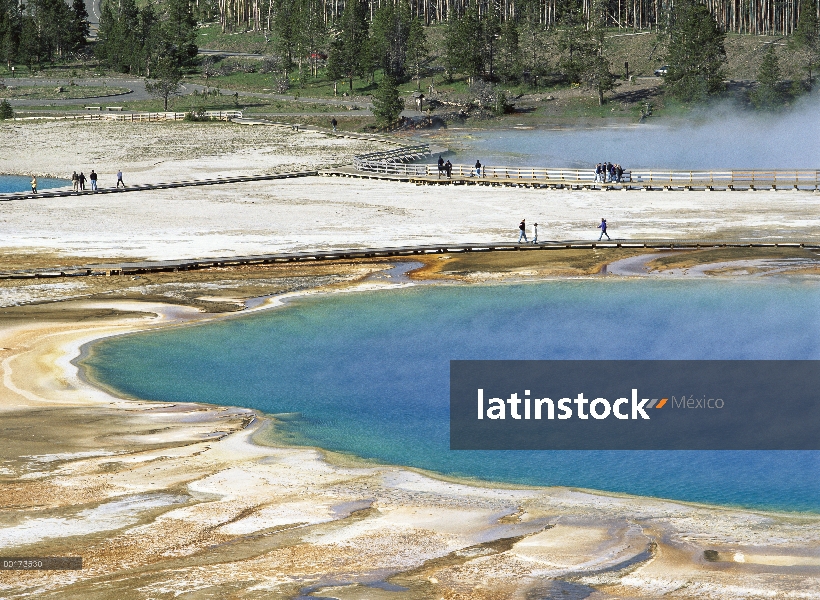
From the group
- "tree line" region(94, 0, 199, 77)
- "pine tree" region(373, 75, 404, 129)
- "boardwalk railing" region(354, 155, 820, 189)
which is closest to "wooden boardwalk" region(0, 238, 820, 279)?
"boardwalk railing" region(354, 155, 820, 189)

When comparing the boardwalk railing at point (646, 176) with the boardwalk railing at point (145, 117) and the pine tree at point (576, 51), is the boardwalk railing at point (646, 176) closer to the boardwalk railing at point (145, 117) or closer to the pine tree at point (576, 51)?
the boardwalk railing at point (145, 117)

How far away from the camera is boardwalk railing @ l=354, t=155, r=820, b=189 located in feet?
229

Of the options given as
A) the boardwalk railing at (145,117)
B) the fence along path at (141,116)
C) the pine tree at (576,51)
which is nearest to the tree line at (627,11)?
the pine tree at (576,51)

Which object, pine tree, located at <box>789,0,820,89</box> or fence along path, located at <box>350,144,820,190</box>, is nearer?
fence along path, located at <box>350,144,820,190</box>

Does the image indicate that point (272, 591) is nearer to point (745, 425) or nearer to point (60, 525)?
point (60, 525)

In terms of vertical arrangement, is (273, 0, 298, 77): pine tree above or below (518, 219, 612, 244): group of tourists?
above

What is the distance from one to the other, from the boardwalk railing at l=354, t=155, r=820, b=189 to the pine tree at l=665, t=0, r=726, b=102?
50.0 meters

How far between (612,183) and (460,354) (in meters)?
37.1

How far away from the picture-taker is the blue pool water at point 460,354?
26703 millimetres

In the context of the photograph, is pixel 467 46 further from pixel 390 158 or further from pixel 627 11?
pixel 390 158

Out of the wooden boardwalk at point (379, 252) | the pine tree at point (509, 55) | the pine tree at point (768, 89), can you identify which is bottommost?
the wooden boardwalk at point (379, 252)

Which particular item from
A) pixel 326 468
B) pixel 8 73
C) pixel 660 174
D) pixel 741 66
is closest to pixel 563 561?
pixel 326 468

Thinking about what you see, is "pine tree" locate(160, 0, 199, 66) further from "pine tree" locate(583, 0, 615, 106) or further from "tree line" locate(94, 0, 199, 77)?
"pine tree" locate(583, 0, 615, 106)

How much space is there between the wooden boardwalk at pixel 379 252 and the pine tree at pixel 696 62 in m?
73.6
